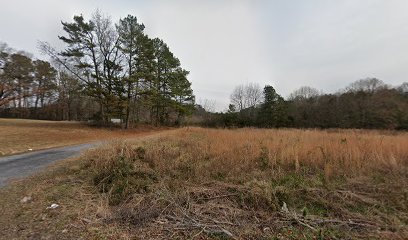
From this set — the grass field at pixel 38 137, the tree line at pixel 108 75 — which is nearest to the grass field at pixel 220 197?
the grass field at pixel 38 137

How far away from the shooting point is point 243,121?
139 feet

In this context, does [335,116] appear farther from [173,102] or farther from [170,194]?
[170,194]

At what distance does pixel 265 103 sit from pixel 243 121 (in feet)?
18.8

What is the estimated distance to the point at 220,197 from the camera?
4.24 metres

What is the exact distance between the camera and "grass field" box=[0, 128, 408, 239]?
323 centimetres

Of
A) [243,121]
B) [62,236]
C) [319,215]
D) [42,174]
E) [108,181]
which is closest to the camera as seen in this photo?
[62,236]

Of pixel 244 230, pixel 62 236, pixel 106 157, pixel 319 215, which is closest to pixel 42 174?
pixel 106 157

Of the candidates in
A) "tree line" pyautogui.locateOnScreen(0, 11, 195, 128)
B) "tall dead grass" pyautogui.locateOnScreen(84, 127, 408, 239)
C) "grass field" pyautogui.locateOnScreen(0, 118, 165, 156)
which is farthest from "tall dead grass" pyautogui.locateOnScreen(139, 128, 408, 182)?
"tree line" pyautogui.locateOnScreen(0, 11, 195, 128)

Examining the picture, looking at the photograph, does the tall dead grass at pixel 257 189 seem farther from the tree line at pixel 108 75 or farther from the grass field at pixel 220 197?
the tree line at pixel 108 75

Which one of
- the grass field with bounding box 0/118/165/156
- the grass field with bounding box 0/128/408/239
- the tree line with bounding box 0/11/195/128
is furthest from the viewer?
the tree line with bounding box 0/11/195/128

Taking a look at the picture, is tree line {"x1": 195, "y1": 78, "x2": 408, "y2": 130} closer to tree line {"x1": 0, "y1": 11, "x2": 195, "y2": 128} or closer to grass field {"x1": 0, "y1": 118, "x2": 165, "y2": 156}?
tree line {"x1": 0, "y1": 11, "x2": 195, "y2": 128}

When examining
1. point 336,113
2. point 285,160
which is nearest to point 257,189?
point 285,160

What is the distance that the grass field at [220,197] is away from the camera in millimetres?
3232

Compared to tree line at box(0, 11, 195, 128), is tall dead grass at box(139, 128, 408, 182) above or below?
below
